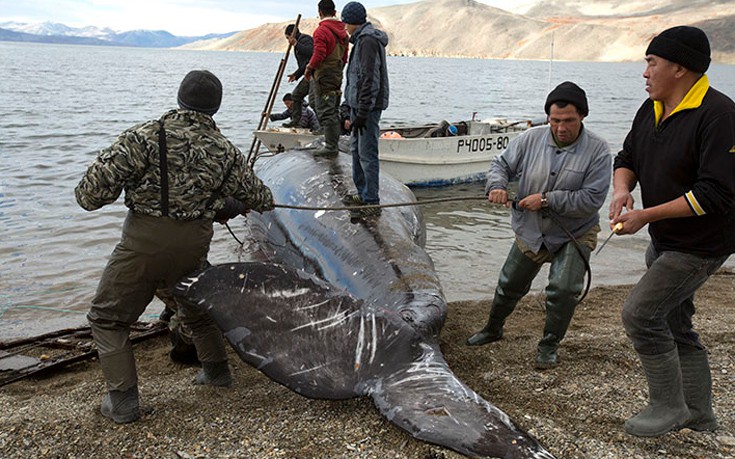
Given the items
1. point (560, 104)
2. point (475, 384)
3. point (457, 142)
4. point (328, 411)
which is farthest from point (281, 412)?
point (457, 142)

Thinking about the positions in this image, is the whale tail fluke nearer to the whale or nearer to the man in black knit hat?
the whale

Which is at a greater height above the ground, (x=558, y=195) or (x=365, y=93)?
(x=365, y=93)

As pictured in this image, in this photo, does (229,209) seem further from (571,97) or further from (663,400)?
(663,400)

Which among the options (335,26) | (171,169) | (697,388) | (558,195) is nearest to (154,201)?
(171,169)

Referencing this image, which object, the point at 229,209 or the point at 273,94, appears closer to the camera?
the point at 229,209

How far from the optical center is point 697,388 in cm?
456

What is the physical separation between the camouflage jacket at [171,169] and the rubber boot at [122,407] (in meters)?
1.29

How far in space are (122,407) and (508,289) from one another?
3407mm

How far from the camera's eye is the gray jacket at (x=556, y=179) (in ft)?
18.0

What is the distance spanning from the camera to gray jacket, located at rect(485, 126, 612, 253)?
216 inches

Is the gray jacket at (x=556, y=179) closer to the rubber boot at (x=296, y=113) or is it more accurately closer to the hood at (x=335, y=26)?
the hood at (x=335, y=26)

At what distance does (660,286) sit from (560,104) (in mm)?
1823

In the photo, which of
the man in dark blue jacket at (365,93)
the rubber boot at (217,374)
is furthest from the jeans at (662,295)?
the man in dark blue jacket at (365,93)

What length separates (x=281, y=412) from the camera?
4.75 metres
